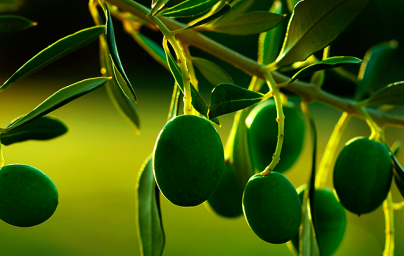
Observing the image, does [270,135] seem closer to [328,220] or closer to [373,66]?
[328,220]

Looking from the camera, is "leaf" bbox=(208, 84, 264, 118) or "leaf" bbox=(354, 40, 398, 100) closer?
"leaf" bbox=(208, 84, 264, 118)

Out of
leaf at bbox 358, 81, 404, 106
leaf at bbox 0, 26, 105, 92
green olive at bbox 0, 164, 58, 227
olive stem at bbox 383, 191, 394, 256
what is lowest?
olive stem at bbox 383, 191, 394, 256

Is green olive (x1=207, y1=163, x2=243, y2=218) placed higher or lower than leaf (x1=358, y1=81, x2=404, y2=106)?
lower

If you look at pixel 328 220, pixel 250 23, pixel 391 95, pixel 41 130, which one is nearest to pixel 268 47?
pixel 250 23

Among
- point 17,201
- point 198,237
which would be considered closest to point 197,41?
point 17,201

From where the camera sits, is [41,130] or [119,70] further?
[41,130]

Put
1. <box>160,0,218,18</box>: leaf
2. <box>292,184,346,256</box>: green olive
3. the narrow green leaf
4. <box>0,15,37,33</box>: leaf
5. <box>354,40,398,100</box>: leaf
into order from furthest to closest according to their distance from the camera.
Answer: <box>354,40,398,100</box>: leaf < <box>292,184,346,256</box>: green olive < <box>0,15,37,33</box>: leaf < <box>160,0,218,18</box>: leaf < the narrow green leaf

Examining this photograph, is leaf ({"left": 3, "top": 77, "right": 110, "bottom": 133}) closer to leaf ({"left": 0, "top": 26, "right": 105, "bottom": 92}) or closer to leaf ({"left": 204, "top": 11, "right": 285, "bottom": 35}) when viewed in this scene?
leaf ({"left": 0, "top": 26, "right": 105, "bottom": 92})

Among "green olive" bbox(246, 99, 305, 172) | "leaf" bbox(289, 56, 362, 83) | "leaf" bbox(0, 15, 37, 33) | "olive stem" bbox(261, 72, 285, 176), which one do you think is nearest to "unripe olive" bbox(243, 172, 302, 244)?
"olive stem" bbox(261, 72, 285, 176)
